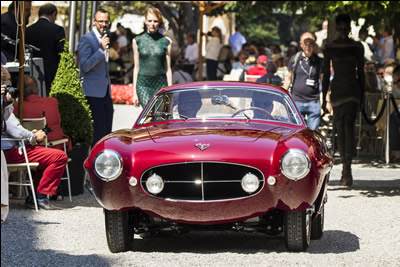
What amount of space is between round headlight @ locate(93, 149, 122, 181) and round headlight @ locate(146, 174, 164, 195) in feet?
0.73

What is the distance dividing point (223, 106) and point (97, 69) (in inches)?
140

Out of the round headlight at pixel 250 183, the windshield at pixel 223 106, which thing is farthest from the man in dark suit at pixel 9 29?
the round headlight at pixel 250 183

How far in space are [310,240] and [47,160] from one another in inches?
116

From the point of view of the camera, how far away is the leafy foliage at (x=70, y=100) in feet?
36.6

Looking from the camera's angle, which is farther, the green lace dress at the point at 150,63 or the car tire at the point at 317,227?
the green lace dress at the point at 150,63

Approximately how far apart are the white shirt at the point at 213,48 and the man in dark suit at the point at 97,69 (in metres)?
16.7

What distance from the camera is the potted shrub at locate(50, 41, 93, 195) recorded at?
11.1 meters

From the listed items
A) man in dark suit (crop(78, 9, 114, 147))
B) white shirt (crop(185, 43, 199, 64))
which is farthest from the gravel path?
white shirt (crop(185, 43, 199, 64))

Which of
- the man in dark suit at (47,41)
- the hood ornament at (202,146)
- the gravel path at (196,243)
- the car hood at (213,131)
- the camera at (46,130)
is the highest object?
the man in dark suit at (47,41)

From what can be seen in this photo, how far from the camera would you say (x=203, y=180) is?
281 inches

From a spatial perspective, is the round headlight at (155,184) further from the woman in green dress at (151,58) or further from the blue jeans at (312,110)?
the blue jeans at (312,110)

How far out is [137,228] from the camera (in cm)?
→ 756

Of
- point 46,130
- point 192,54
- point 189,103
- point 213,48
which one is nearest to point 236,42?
point 192,54

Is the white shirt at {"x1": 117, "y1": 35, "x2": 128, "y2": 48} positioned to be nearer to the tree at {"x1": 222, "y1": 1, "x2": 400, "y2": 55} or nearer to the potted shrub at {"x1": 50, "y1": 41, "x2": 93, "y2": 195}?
→ the tree at {"x1": 222, "y1": 1, "x2": 400, "y2": 55}
